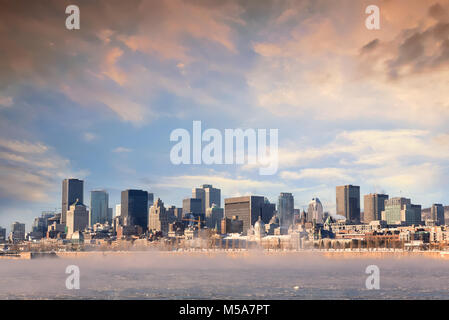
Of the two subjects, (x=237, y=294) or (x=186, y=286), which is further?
(x=186, y=286)

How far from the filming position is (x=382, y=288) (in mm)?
67062
